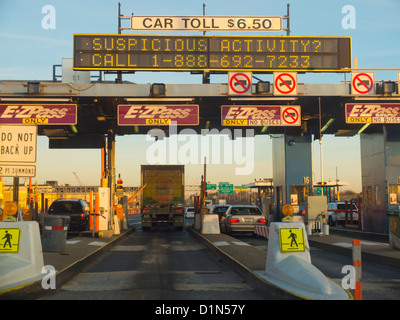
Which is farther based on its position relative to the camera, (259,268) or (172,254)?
(172,254)

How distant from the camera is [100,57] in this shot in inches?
789

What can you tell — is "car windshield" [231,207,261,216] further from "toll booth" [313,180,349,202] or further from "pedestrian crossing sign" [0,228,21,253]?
"pedestrian crossing sign" [0,228,21,253]

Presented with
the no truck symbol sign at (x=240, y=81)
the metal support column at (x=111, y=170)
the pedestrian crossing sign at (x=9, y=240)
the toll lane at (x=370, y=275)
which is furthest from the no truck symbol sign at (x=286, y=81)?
the pedestrian crossing sign at (x=9, y=240)

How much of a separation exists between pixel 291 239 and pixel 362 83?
43.5 feet

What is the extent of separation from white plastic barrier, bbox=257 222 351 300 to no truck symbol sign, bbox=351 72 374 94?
12.8 meters

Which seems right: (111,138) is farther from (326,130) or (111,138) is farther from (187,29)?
(326,130)

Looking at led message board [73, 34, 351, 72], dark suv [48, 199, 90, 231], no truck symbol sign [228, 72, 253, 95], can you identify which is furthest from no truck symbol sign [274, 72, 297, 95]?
dark suv [48, 199, 90, 231]

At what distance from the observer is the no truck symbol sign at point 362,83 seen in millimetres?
20969

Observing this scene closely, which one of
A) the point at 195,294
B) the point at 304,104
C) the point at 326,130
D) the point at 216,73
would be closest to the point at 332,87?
the point at 304,104

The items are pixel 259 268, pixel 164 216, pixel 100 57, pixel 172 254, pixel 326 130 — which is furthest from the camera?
pixel 164 216

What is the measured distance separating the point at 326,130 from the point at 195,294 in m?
21.5

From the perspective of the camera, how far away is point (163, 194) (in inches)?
1265

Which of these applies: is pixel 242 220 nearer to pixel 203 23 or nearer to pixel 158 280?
pixel 203 23

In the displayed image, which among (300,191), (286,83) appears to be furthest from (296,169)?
(286,83)
